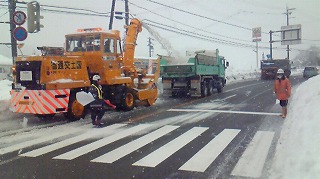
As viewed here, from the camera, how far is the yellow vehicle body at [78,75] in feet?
33.9

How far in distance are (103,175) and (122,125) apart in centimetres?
469

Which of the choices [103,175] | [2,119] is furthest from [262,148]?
[2,119]

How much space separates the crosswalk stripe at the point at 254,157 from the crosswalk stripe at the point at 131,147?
2430mm

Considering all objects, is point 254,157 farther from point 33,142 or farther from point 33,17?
point 33,17

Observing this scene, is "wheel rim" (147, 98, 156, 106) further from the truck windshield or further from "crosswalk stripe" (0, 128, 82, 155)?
"crosswalk stripe" (0, 128, 82, 155)

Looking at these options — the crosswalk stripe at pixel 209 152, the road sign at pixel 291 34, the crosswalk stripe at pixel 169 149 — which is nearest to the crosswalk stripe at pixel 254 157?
the crosswalk stripe at pixel 209 152

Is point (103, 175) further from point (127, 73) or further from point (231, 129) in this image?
point (127, 73)

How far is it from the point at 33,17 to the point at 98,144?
347 inches

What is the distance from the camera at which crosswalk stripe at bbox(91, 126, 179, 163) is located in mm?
6375

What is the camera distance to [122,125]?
395 inches

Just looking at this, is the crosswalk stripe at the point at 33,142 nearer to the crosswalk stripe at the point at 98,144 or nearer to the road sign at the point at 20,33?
the crosswalk stripe at the point at 98,144

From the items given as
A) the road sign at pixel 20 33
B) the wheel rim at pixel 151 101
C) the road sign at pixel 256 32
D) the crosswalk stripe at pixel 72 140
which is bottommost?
the crosswalk stripe at pixel 72 140

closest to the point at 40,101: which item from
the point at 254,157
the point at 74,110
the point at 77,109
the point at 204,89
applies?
the point at 74,110

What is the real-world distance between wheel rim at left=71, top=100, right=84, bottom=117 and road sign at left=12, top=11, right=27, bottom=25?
5.10 metres
